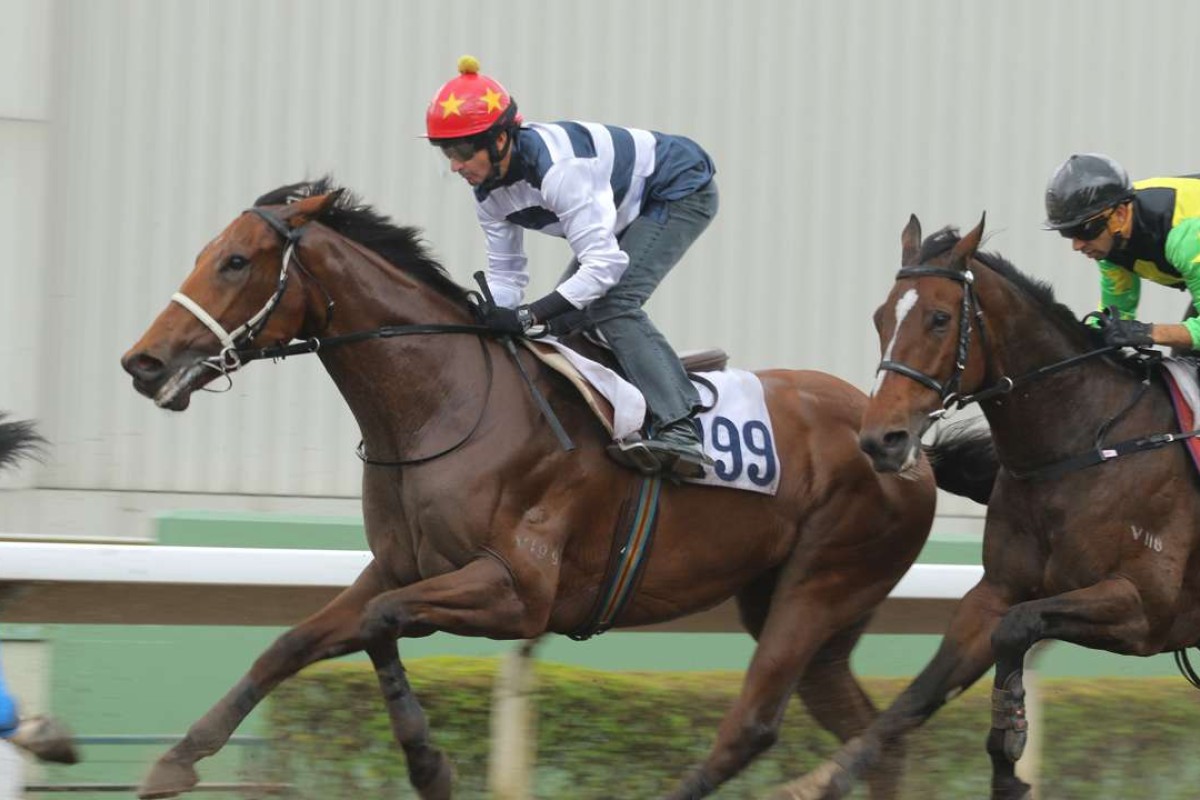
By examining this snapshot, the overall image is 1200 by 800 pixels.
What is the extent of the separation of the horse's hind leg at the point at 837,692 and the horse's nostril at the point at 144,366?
2.19m

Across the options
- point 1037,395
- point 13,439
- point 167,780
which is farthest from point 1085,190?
point 13,439

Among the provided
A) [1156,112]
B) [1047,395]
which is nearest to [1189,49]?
[1156,112]

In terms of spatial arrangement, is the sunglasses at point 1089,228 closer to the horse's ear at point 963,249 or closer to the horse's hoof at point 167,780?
the horse's ear at point 963,249

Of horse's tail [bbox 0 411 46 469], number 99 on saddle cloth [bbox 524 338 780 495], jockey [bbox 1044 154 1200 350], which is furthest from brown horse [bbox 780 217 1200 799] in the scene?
horse's tail [bbox 0 411 46 469]

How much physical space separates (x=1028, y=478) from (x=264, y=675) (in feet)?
6.79

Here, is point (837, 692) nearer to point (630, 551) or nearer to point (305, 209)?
point (630, 551)

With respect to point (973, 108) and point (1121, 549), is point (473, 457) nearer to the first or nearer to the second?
point (1121, 549)

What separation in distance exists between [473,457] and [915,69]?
13.3 feet

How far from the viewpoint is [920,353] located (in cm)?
469

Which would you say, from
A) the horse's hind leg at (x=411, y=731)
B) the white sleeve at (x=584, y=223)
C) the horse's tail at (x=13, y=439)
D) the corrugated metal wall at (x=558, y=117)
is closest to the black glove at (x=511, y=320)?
the white sleeve at (x=584, y=223)

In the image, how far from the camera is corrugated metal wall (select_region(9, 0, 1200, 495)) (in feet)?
24.2

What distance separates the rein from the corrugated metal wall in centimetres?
275

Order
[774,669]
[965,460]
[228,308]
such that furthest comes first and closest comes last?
[965,460] → [774,669] → [228,308]

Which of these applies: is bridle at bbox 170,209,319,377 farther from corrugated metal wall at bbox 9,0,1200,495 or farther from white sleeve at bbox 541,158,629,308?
corrugated metal wall at bbox 9,0,1200,495
